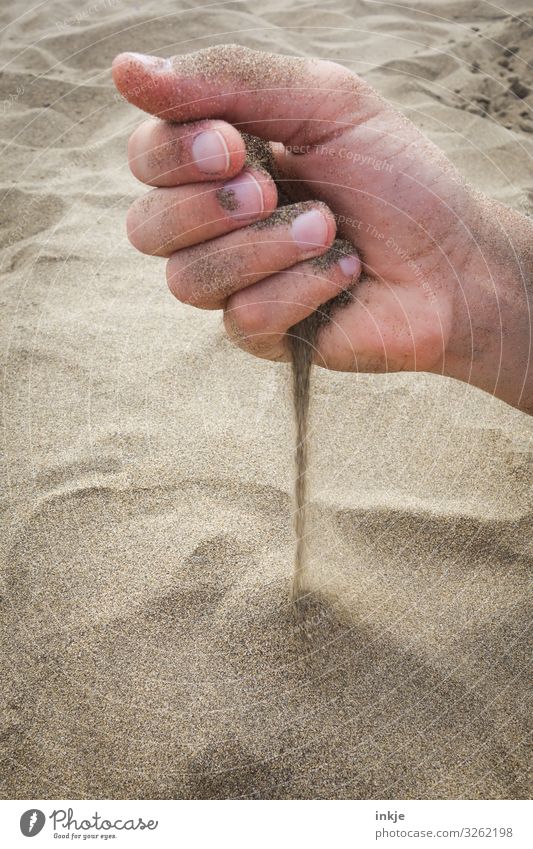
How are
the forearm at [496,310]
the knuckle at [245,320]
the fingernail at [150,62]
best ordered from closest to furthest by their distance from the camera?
1. the fingernail at [150,62]
2. the knuckle at [245,320]
3. the forearm at [496,310]

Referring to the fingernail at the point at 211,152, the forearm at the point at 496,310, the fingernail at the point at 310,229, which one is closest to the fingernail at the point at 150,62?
the fingernail at the point at 211,152

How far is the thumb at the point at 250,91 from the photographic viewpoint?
0.97 metres

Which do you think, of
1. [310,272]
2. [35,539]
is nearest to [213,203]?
[310,272]

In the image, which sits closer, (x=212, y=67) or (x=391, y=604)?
(x=212, y=67)

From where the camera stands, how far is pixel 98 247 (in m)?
2.07

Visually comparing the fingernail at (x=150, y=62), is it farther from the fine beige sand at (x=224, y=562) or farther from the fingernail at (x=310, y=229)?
the fine beige sand at (x=224, y=562)

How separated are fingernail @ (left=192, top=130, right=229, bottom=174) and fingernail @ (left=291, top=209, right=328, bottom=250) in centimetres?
14

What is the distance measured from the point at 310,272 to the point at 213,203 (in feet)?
0.63

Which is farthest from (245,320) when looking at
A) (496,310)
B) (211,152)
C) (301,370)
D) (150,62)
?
(496,310)

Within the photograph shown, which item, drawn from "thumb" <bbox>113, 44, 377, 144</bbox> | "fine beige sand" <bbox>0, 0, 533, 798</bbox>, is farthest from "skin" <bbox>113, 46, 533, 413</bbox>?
"fine beige sand" <bbox>0, 0, 533, 798</bbox>

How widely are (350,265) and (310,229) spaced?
13 centimetres

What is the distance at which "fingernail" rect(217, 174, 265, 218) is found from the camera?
1.03 metres

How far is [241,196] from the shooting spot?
103cm

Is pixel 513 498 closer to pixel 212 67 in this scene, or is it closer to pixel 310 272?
pixel 310 272
